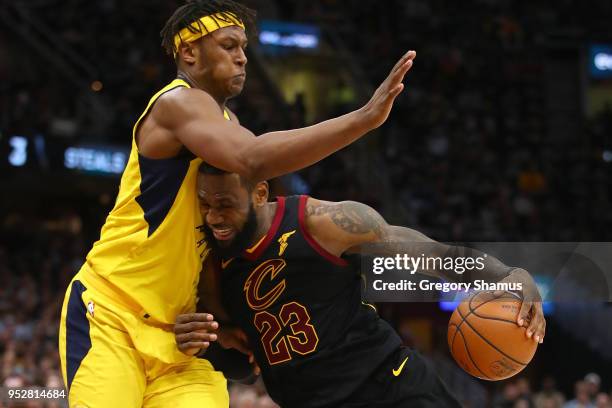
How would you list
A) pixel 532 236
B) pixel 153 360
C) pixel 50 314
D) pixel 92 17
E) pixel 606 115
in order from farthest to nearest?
pixel 606 115
pixel 92 17
pixel 532 236
pixel 50 314
pixel 153 360

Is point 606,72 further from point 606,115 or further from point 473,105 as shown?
point 473,105

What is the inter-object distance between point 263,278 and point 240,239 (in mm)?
180

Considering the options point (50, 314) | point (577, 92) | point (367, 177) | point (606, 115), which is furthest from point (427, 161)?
point (50, 314)

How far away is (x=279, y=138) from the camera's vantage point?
3.04 metres

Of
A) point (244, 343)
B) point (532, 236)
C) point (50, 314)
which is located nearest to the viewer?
point (244, 343)

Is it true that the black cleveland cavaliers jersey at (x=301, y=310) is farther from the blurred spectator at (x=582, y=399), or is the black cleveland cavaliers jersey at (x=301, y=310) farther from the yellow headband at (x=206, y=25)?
the blurred spectator at (x=582, y=399)

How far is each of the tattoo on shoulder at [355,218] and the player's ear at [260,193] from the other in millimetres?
229

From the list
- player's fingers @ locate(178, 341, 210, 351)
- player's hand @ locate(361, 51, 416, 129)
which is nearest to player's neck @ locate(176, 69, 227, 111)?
player's hand @ locate(361, 51, 416, 129)

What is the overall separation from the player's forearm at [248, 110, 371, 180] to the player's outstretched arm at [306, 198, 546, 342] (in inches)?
22.8

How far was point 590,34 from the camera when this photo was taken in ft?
59.7

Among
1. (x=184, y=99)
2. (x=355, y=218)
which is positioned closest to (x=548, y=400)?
(x=355, y=218)

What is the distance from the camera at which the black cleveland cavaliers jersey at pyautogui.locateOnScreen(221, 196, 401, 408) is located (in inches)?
144

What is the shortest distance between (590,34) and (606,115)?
8.16 feet

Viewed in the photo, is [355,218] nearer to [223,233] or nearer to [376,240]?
[376,240]
